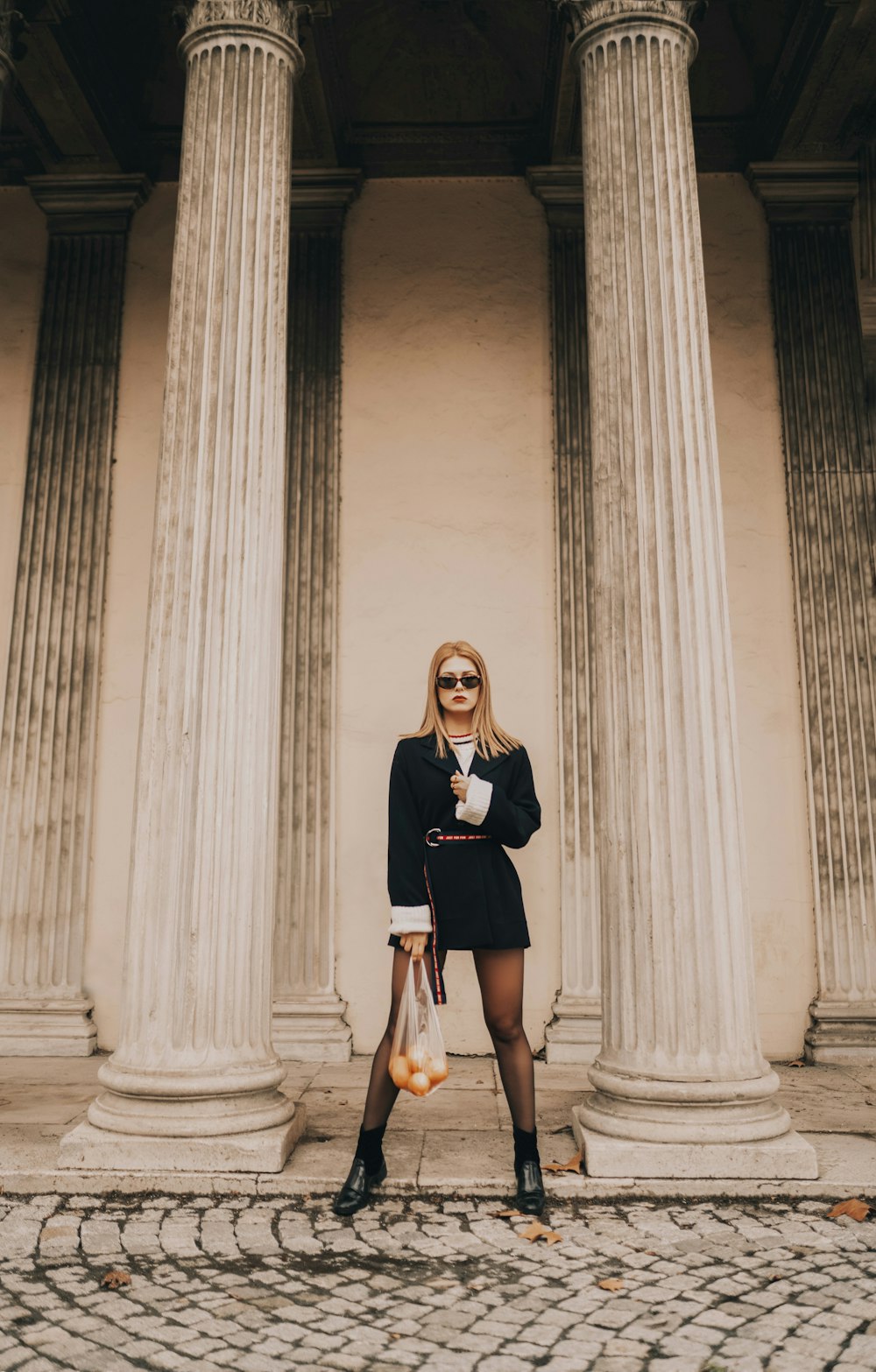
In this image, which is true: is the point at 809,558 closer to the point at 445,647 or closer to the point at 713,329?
the point at 713,329

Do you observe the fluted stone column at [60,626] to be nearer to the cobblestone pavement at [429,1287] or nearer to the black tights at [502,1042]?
the cobblestone pavement at [429,1287]

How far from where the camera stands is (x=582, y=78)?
222 inches

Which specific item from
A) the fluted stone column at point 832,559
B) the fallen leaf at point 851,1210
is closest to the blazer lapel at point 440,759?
the fallen leaf at point 851,1210

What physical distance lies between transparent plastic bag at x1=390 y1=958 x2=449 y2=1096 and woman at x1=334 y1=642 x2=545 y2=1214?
7 centimetres

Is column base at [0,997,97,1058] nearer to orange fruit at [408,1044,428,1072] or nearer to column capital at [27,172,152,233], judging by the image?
orange fruit at [408,1044,428,1072]

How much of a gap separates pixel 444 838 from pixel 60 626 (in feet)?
15.9

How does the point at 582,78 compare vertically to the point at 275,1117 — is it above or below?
above

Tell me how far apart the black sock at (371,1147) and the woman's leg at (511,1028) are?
54 centimetres

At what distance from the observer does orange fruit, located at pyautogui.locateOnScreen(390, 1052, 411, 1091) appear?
3830mm

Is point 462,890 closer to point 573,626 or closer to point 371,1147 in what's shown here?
point 371,1147

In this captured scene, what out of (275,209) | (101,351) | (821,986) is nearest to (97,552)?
(101,351)

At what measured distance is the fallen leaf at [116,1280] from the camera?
11.0 feet

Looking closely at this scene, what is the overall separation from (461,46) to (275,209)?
4183 mm

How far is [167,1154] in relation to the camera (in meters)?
4.35
